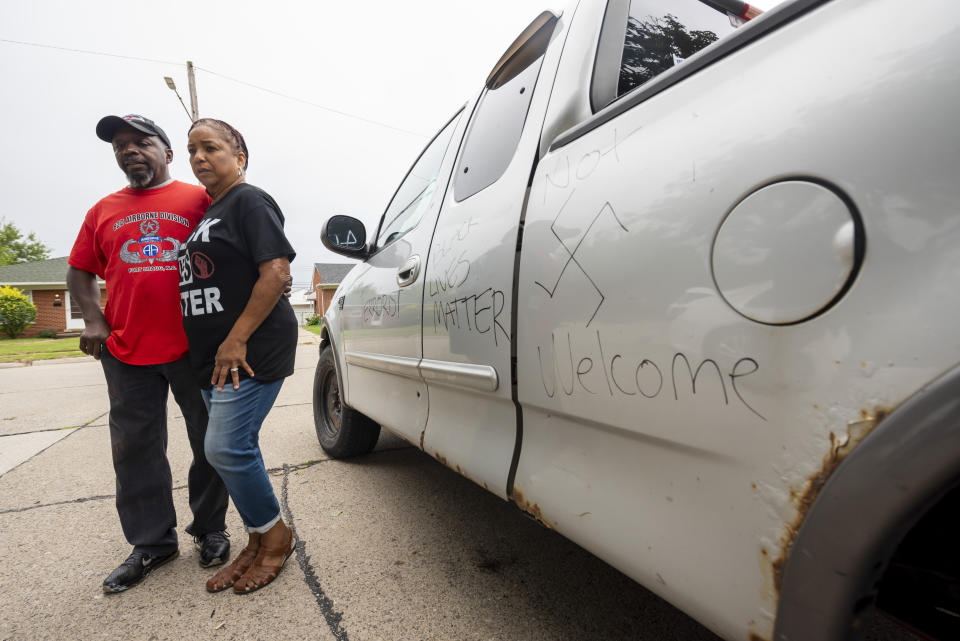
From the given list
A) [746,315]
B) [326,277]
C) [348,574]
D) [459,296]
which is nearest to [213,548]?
[348,574]

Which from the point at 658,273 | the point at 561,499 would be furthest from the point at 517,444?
the point at 658,273

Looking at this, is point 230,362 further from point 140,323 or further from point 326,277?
point 326,277

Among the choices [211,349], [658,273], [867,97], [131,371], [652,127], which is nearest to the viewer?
[867,97]

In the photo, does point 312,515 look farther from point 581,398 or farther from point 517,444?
point 581,398

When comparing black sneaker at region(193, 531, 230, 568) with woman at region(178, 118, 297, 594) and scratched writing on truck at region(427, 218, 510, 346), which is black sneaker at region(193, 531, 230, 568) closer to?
woman at region(178, 118, 297, 594)

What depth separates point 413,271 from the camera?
76.9 inches

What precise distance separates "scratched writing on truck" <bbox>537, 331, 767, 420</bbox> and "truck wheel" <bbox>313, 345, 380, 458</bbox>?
2.00 m

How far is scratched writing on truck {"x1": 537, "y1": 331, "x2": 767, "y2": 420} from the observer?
78cm

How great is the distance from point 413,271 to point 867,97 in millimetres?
1552

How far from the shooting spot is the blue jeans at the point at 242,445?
1.70 m

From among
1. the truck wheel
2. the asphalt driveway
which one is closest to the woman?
the asphalt driveway

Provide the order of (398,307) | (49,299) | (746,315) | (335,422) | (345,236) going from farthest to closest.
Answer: (49,299)
(335,422)
(345,236)
(398,307)
(746,315)

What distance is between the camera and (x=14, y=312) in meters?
20.4

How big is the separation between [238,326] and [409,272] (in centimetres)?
69
